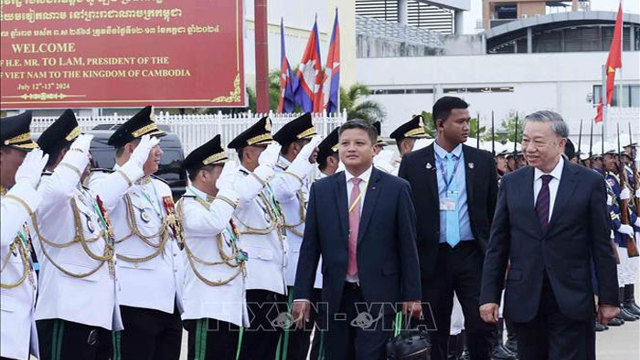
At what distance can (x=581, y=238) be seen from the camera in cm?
674

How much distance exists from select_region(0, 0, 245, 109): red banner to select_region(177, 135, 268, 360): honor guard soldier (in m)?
15.6

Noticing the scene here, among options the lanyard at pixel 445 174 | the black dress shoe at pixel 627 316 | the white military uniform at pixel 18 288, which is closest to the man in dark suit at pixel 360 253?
the lanyard at pixel 445 174

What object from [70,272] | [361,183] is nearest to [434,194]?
[361,183]

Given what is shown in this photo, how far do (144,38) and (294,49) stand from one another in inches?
854

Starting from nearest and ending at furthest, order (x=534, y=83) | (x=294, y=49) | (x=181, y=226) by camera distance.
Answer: (x=181, y=226), (x=294, y=49), (x=534, y=83)

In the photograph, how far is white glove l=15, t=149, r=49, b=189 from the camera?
5.67m

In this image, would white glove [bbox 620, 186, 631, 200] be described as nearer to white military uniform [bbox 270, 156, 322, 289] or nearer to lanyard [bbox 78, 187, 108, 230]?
white military uniform [bbox 270, 156, 322, 289]

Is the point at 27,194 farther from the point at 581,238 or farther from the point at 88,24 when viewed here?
the point at 88,24

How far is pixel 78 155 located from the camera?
6.46 m

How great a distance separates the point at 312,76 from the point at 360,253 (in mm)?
18616

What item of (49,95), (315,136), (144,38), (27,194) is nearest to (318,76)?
(144,38)

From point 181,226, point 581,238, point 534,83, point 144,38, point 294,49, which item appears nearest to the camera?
point 581,238

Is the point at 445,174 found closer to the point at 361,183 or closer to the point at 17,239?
the point at 361,183

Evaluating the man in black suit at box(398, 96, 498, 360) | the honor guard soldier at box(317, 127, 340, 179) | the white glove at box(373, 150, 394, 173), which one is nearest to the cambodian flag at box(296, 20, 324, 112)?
the white glove at box(373, 150, 394, 173)
